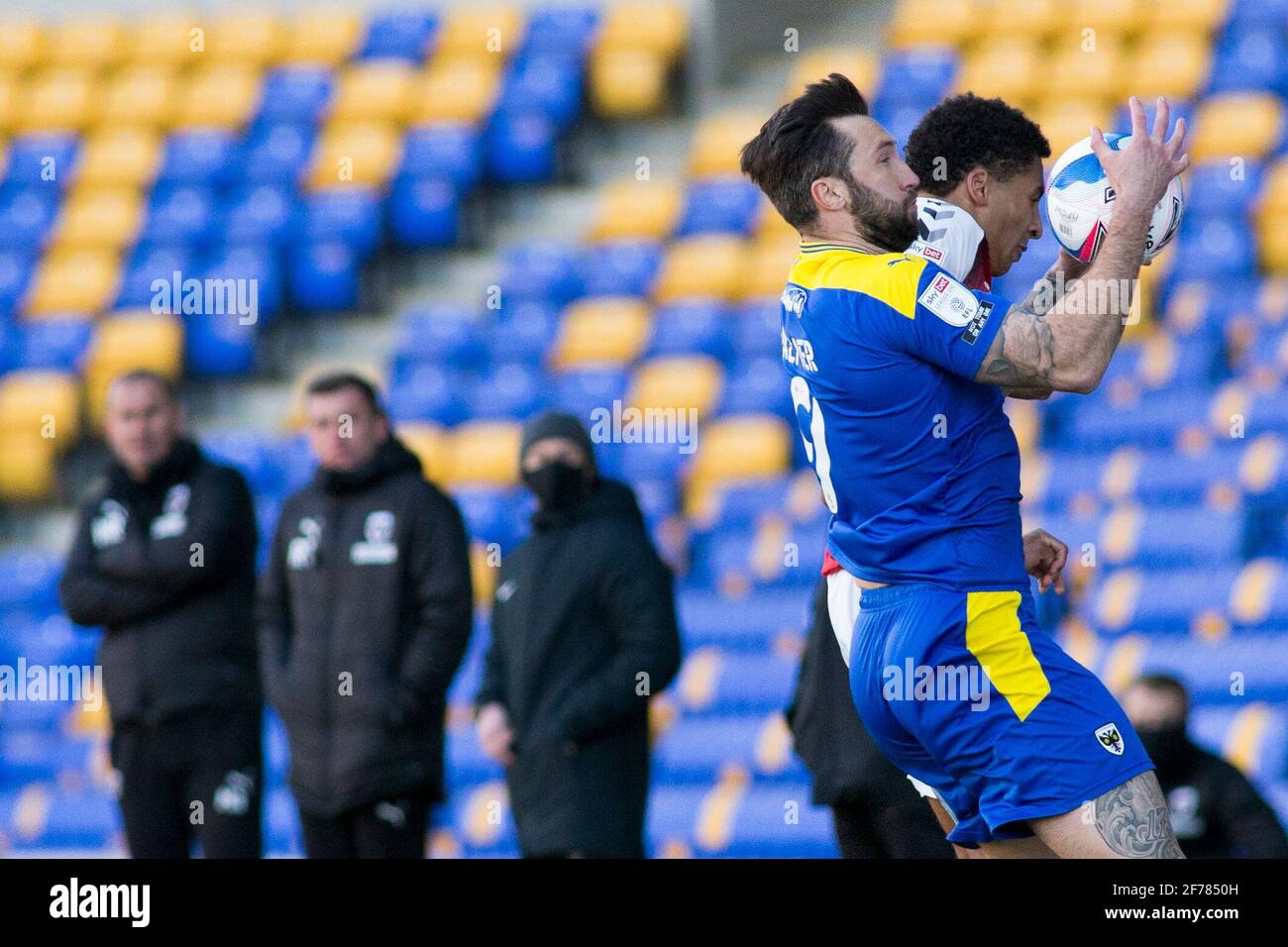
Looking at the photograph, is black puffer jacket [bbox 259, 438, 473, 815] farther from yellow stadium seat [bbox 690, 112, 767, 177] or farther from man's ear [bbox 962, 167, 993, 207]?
yellow stadium seat [bbox 690, 112, 767, 177]

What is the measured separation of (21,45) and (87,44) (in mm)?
488

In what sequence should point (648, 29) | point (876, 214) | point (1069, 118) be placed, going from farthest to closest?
point (648, 29) < point (1069, 118) < point (876, 214)

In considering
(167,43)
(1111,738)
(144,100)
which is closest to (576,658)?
(1111,738)

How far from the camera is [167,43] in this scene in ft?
45.8

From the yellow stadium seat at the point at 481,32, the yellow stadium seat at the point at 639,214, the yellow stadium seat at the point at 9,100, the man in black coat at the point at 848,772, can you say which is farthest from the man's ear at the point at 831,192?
the yellow stadium seat at the point at 9,100

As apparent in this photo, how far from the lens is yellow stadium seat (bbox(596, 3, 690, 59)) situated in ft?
40.9

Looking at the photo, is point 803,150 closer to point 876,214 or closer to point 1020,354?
point 876,214

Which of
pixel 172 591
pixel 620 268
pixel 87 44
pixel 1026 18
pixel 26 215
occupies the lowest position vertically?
pixel 172 591

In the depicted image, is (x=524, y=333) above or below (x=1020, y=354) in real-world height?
above

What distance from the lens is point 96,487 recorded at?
610cm

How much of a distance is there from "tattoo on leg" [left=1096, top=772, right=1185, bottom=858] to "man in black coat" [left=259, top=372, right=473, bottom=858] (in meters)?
2.64

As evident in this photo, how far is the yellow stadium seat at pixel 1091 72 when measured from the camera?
10797mm
